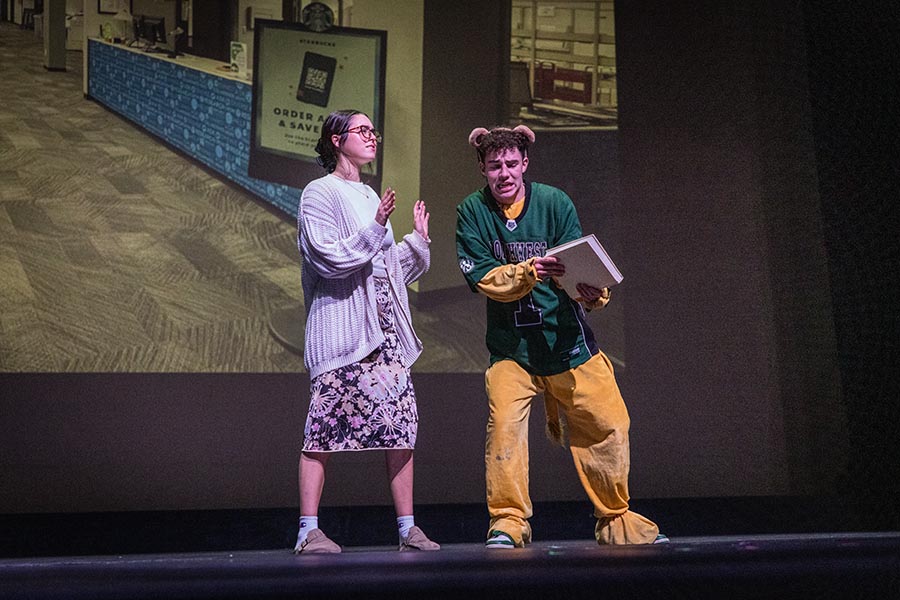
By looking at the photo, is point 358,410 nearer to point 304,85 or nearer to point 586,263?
point 586,263

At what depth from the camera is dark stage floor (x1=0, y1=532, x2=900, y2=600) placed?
2.31m

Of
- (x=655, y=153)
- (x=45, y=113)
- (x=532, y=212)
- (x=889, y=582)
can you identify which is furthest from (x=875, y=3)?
(x=45, y=113)

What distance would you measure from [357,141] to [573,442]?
1064mm

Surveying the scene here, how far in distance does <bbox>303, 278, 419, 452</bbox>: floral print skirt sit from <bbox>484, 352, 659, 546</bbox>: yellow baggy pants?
276 millimetres

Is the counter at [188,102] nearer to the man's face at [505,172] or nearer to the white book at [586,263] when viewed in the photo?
the man's face at [505,172]

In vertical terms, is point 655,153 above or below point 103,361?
above

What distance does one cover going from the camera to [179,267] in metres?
4.88

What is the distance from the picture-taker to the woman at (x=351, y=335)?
10.5 ft

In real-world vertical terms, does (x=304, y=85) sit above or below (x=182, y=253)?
above

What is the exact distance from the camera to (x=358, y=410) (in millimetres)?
3223

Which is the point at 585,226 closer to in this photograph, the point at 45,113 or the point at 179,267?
the point at 179,267

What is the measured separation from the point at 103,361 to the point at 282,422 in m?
0.80

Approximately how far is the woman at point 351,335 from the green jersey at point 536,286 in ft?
0.80

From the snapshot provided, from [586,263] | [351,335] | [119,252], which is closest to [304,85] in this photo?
[119,252]
